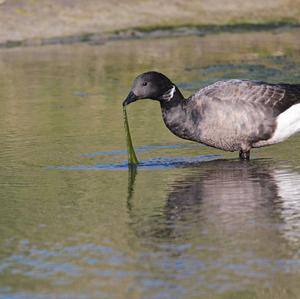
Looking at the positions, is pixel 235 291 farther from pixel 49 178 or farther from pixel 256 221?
pixel 49 178

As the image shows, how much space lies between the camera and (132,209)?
10445 mm

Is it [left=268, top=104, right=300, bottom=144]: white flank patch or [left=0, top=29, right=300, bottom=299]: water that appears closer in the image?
[left=0, top=29, right=300, bottom=299]: water

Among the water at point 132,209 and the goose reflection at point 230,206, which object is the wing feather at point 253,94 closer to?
the water at point 132,209

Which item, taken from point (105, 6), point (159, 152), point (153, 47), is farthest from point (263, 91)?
point (105, 6)

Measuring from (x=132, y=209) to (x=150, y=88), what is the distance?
2.76m

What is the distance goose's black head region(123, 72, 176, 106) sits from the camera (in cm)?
1284

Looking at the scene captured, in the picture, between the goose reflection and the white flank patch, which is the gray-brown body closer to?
the white flank patch

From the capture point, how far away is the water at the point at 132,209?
8.00 m

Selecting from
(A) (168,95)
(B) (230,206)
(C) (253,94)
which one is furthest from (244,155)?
(B) (230,206)

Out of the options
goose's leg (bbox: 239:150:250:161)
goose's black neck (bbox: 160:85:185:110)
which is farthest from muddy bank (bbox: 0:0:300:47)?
goose's leg (bbox: 239:150:250:161)

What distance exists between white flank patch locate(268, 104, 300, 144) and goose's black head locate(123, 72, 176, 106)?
1285 mm

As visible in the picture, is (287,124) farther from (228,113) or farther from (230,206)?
(230,206)

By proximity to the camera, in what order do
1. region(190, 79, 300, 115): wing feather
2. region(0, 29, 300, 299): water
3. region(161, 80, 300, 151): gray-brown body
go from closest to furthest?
region(0, 29, 300, 299): water
region(161, 80, 300, 151): gray-brown body
region(190, 79, 300, 115): wing feather

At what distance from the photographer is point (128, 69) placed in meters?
23.2
